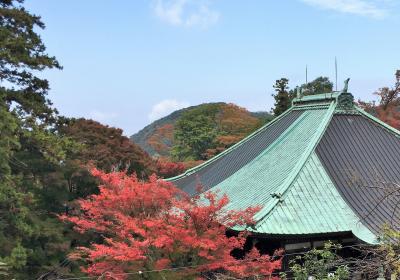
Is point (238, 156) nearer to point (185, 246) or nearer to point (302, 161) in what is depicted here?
point (302, 161)

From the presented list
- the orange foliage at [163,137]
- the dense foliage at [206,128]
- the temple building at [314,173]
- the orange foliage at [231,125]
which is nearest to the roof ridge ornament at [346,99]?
the temple building at [314,173]

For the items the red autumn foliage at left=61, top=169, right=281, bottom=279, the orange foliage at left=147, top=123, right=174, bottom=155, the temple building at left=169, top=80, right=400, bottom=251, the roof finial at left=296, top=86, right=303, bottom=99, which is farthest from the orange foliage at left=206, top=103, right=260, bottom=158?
the red autumn foliage at left=61, top=169, right=281, bottom=279

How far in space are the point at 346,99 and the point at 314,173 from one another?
3640 mm

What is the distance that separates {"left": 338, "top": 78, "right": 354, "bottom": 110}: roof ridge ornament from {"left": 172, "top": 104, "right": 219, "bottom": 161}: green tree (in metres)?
29.0

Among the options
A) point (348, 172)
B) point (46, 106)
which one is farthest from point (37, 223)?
point (348, 172)

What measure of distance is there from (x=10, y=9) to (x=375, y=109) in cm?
2344

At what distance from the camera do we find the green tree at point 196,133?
4497 cm

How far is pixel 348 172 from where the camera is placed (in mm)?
13031

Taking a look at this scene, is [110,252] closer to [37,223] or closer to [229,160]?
[229,160]

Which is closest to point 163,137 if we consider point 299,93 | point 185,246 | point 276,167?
point 299,93

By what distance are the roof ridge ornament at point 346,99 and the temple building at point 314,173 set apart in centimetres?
3

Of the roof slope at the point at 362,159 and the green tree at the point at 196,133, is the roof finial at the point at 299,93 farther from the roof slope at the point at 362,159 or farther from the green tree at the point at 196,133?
the green tree at the point at 196,133

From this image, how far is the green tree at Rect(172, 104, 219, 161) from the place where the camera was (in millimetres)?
44969

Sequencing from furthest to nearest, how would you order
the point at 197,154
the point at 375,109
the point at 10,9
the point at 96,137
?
the point at 197,154, the point at 375,109, the point at 96,137, the point at 10,9
